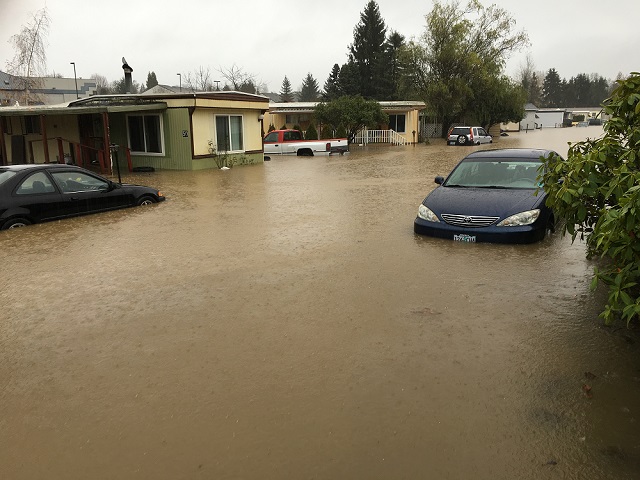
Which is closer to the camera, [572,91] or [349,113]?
[349,113]

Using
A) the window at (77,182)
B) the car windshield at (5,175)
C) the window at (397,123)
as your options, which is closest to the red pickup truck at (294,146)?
the window at (397,123)

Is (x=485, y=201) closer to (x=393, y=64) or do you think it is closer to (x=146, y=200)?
(x=146, y=200)

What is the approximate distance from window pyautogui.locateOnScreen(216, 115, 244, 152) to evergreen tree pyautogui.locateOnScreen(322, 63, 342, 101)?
43008 mm

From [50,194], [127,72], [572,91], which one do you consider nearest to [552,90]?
[572,91]

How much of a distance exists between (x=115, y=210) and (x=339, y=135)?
94.4 ft

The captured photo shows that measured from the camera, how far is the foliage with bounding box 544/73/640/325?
377cm

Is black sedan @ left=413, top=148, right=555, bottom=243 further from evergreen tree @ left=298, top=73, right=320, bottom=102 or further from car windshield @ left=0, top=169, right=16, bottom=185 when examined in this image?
evergreen tree @ left=298, top=73, right=320, bottom=102

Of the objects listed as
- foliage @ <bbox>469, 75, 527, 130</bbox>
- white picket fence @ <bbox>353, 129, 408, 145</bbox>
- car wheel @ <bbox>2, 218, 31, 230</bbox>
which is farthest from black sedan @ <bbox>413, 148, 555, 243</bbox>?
foliage @ <bbox>469, 75, 527, 130</bbox>

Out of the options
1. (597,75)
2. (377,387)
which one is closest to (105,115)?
(377,387)

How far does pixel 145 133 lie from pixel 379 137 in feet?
83.0

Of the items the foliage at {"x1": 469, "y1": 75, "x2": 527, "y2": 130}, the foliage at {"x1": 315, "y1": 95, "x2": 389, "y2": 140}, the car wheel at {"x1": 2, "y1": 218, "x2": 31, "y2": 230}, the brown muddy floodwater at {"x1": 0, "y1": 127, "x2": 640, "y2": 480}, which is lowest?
the brown muddy floodwater at {"x1": 0, "y1": 127, "x2": 640, "y2": 480}

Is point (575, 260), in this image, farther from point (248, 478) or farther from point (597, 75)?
point (597, 75)

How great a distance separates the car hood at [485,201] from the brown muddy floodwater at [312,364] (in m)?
0.58

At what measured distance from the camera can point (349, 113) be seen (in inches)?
1510
